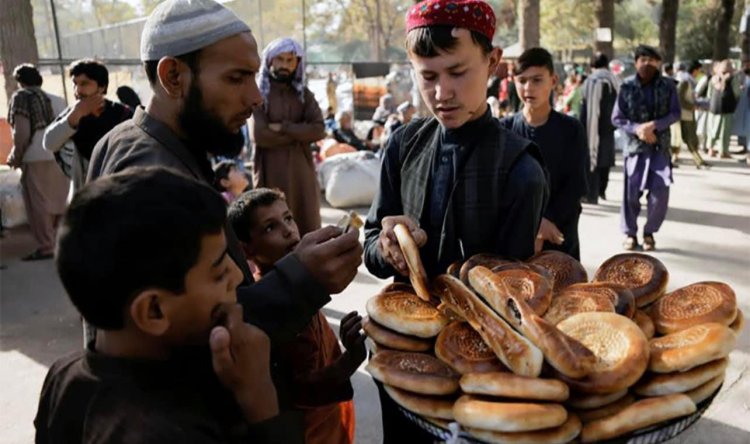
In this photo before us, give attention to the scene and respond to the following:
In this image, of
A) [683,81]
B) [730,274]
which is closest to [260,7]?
[683,81]

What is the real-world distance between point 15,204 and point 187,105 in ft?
22.8

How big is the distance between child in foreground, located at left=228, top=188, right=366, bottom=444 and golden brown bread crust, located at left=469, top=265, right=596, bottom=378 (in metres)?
0.56

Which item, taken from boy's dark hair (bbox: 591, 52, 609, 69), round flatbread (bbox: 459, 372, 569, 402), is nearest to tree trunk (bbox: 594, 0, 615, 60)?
boy's dark hair (bbox: 591, 52, 609, 69)

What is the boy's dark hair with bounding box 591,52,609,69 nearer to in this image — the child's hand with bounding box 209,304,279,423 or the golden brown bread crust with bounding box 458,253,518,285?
the golden brown bread crust with bounding box 458,253,518,285

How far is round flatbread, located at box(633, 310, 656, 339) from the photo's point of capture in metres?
1.56

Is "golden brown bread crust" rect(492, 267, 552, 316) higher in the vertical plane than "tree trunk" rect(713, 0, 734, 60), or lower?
lower

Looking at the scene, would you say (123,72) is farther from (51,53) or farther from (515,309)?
(515,309)

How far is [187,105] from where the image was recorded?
1715mm

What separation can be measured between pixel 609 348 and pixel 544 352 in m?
0.16

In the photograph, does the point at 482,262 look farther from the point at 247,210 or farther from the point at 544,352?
the point at 247,210

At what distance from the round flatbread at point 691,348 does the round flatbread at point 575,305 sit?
13 centimetres

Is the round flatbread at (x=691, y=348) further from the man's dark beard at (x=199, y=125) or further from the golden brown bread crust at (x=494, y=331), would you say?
the man's dark beard at (x=199, y=125)

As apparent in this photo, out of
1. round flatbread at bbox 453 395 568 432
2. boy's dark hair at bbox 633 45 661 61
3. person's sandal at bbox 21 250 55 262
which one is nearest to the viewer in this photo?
round flatbread at bbox 453 395 568 432

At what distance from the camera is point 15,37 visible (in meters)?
7.63
